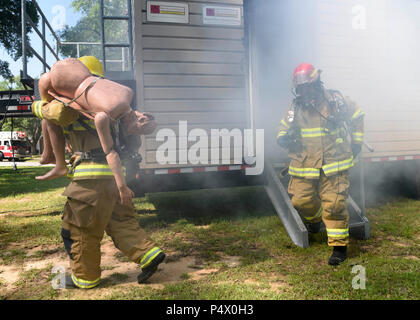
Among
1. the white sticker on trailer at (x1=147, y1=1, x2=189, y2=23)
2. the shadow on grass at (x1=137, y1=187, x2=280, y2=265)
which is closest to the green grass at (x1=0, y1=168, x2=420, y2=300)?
the shadow on grass at (x1=137, y1=187, x2=280, y2=265)

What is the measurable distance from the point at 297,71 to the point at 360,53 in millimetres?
2089

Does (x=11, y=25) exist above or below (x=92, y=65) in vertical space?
above

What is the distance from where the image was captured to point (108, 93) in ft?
7.18

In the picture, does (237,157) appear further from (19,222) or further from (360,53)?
(19,222)

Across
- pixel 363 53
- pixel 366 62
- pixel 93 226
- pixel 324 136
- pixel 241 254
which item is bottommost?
pixel 241 254

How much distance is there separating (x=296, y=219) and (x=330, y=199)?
0.54 metres

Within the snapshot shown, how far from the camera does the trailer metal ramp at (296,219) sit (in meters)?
3.34

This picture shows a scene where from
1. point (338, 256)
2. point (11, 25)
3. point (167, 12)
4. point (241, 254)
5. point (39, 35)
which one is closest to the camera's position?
point (338, 256)

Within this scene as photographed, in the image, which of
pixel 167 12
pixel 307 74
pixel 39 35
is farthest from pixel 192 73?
pixel 39 35

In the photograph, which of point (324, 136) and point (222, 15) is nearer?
point (324, 136)

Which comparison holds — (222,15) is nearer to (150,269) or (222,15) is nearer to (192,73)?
(192,73)

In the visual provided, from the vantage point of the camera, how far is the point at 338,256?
9.45 feet

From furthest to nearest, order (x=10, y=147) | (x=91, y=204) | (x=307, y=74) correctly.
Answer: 1. (x=10, y=147)
2. (x=307, y=74)
3. (x=91, y=204)

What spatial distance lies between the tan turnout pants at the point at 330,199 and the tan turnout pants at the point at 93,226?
157 cm
